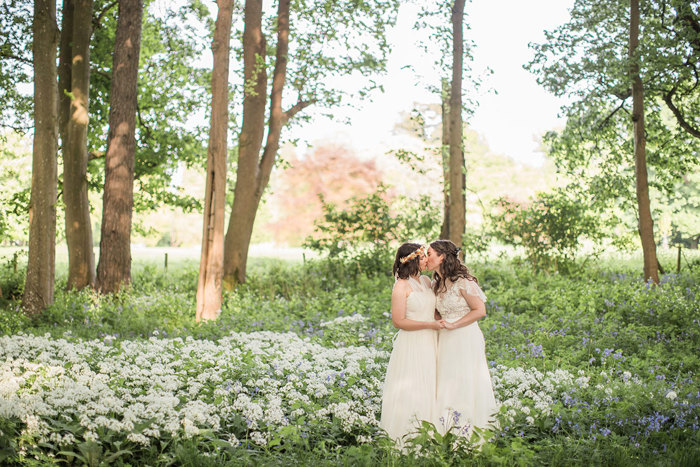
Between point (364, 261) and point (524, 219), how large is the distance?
14.7ft

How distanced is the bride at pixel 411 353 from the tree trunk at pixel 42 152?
8129 mm

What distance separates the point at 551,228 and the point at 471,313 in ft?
37.7

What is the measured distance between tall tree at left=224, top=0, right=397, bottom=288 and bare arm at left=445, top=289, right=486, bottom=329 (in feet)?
34.0

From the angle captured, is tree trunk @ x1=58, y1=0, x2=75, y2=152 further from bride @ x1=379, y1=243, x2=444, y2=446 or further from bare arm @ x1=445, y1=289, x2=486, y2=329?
bare arm @ x1=445, y1=289, x2=486, y2=329

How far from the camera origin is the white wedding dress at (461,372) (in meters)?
5.44

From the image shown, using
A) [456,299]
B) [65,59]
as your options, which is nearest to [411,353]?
[456,299]

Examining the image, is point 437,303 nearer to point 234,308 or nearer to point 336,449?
point 336,449

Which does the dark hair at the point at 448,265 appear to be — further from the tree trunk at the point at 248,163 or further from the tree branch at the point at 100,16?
the tree branch at the point at 100,16

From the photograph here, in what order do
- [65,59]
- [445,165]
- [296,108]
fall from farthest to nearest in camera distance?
[445,165] → [296,108] → [65,59]

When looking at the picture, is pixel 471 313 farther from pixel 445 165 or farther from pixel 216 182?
pixel 445 165

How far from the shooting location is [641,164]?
14.1 meters

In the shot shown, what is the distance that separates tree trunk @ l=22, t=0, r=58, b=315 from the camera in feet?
35.7

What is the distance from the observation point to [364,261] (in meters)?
16.3

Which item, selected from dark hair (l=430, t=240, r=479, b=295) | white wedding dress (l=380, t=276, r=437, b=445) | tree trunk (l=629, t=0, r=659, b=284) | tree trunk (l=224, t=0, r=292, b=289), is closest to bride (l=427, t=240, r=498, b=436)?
dark hair (l=430, t=240, r=479, b=295)
